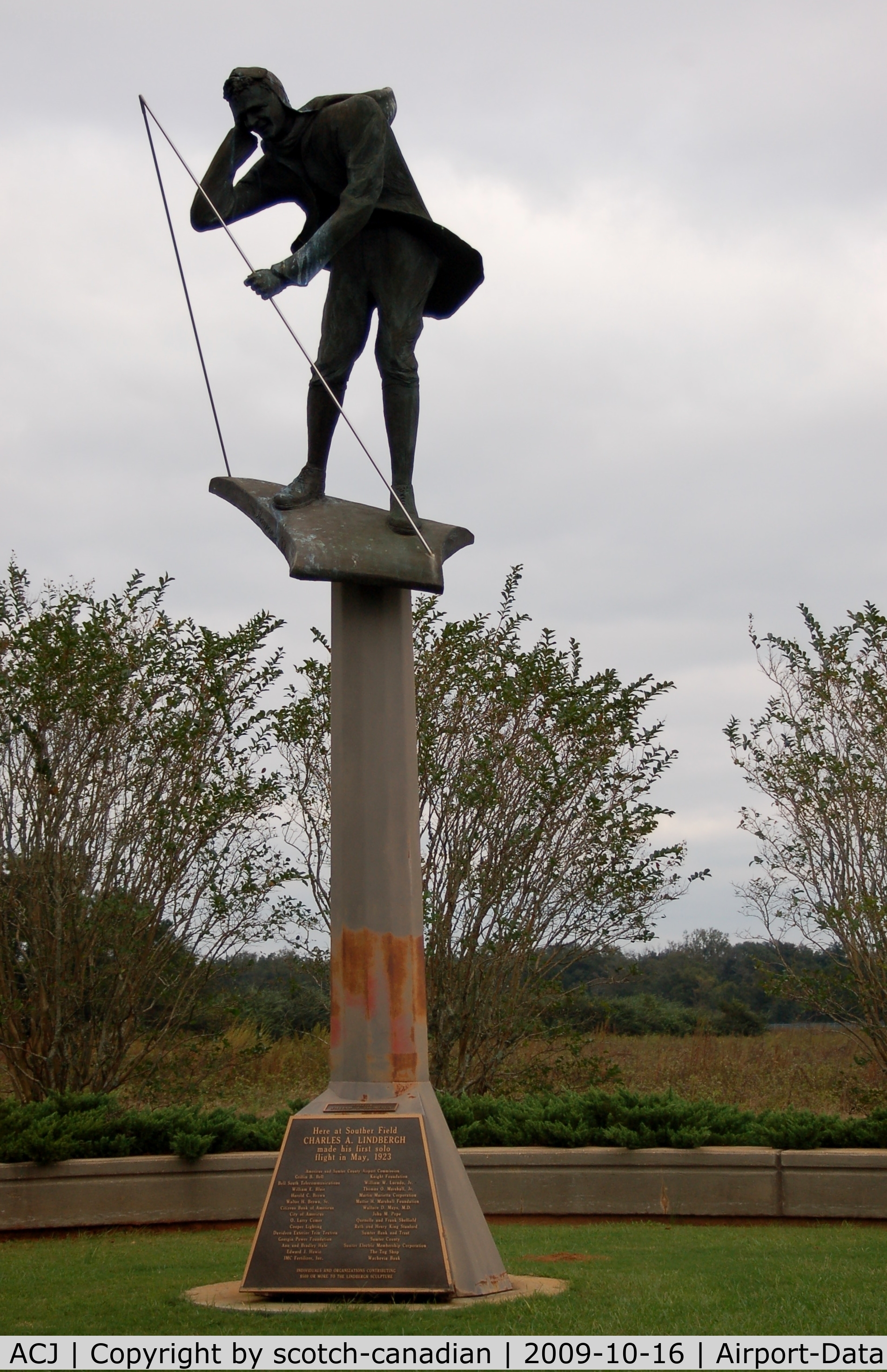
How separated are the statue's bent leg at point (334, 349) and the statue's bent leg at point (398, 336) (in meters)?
0.09

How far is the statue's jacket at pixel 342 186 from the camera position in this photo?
22.8ft

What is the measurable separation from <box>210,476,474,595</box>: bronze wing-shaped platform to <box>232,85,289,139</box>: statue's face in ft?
6.05

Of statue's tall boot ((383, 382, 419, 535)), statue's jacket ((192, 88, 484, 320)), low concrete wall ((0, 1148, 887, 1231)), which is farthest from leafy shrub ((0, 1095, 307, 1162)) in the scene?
statue's jacket ((192, 88, 484, 320))

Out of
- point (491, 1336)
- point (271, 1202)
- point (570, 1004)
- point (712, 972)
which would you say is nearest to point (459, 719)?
point (570, 1004)

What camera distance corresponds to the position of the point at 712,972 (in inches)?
1169

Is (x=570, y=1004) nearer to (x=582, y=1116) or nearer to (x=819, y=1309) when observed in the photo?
(x=582, y=1116)

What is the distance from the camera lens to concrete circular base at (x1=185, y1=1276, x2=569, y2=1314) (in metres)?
5.74

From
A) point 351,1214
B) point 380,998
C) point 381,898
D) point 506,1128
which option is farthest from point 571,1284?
point 506,1128

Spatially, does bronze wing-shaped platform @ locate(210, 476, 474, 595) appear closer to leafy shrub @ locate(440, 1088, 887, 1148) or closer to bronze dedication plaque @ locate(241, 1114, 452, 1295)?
bronze dedication plaque @ locate(241, 1114, 452, 1295)

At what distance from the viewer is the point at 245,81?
7059 millimetres

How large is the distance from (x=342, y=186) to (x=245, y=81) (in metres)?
0.71

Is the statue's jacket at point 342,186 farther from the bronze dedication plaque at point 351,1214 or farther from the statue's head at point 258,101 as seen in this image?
the bronze dedication plaque at point 351,1214

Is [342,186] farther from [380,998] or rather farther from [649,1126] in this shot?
[649,1126]

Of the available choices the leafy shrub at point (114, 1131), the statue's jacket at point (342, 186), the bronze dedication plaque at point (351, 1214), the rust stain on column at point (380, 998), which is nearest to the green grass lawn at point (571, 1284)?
the bronze dedication plaque at point (351, 1214)
